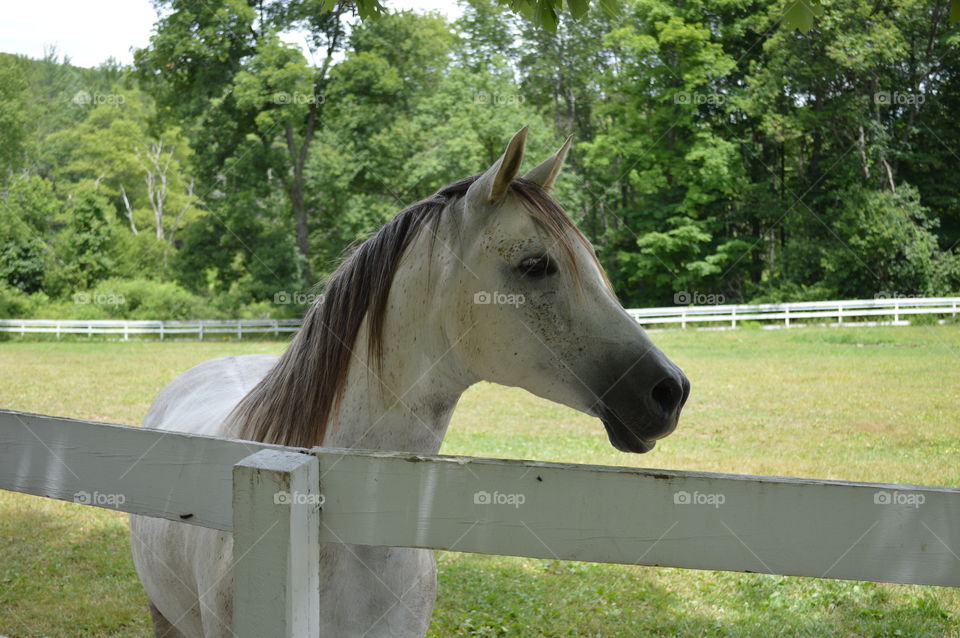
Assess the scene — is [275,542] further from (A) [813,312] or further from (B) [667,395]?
(A) [813,312]

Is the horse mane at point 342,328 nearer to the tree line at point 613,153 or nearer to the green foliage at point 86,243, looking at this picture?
the tree line at point 613,153

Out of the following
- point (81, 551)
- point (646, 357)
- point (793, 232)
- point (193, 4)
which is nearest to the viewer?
point (646, 357)

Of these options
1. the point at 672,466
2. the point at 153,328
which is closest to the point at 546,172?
the point at 672,466

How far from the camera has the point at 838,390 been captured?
35.6ft

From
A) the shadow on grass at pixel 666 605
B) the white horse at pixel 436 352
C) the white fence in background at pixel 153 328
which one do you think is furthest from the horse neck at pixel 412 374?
the white fence in background at pixel 153 328

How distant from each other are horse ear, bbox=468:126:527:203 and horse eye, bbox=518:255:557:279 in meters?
0.18

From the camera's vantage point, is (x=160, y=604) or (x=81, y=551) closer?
(x=160, y=604)

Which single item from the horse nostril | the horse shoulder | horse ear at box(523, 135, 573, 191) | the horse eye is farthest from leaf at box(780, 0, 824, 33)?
the horse shoulder

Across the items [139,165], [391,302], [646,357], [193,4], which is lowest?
[646,357]

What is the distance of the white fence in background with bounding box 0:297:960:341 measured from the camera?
19.3 metres

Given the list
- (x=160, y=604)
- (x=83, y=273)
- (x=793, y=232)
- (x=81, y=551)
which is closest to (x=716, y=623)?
(x=160, y=604)

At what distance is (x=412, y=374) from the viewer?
179 cm

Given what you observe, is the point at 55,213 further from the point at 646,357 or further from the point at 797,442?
the point at 646,357

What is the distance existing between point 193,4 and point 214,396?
910 inches
